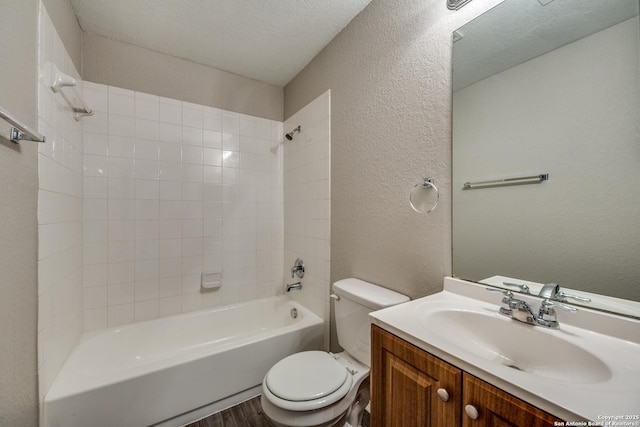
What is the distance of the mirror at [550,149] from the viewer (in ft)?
2.40

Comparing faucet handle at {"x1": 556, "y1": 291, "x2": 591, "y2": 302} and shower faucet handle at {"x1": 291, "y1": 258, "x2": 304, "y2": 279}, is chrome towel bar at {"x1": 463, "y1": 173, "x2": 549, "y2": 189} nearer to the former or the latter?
faucet handle at {"x1": 556, "y1": 291, "x2": 591, "y2": 302}

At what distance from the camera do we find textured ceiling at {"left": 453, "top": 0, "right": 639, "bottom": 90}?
2.57 feet

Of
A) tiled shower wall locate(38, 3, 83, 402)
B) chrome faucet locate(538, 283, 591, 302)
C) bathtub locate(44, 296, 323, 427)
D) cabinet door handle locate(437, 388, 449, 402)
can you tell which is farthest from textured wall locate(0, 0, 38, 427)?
chrome faucet locate(538, 283, 591, 302)

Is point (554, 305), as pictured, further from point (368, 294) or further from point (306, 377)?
point (306, 377)

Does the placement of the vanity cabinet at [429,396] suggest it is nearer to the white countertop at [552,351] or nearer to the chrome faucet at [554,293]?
the white countertop at [552,351]

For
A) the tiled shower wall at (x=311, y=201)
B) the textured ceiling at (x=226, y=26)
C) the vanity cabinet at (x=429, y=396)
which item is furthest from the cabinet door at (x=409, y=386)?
the textured ceiling at (x=226, y=26)

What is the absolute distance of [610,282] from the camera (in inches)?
29.7

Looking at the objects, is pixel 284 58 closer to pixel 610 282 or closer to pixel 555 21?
pixel 555 21

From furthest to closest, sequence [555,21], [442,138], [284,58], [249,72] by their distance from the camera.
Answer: [249,72]
[284,58]
[442,138]
[555,21]

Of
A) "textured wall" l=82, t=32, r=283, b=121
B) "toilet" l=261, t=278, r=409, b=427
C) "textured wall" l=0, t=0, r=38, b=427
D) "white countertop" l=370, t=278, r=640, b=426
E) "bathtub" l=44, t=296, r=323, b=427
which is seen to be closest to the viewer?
"white countertop" l=370, t=278, r=640, b=426

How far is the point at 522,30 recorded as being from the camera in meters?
0.94

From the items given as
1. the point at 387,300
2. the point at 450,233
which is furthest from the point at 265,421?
the point at 450,233

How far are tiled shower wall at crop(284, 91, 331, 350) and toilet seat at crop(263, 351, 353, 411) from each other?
557 millimetres

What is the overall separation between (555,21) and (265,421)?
2275 mm
